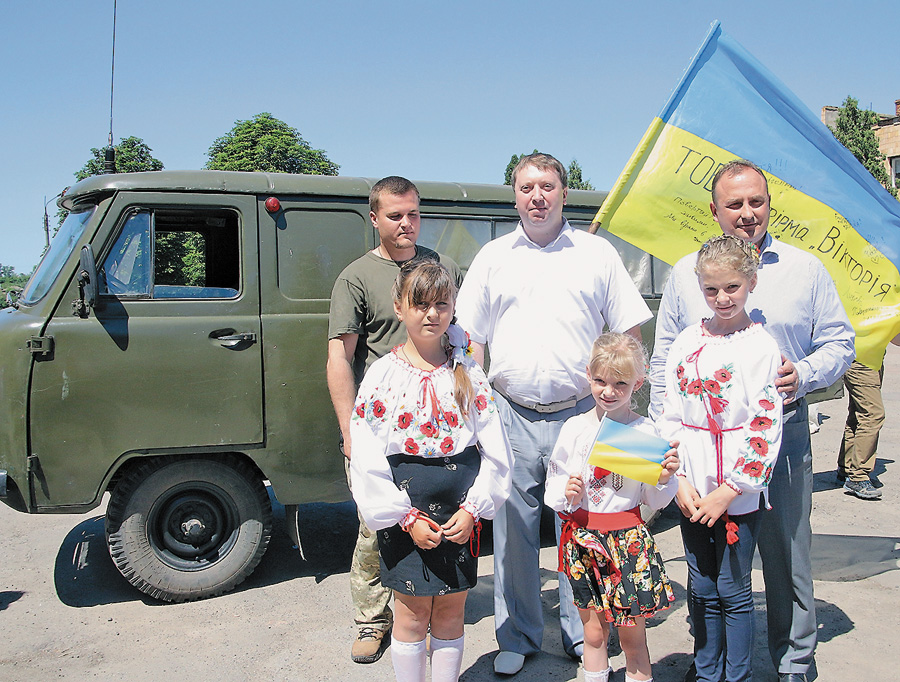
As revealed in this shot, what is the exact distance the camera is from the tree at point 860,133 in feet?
87.3

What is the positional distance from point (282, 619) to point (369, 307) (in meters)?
1.88

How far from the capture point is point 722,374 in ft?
8.86

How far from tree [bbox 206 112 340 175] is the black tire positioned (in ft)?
70.9

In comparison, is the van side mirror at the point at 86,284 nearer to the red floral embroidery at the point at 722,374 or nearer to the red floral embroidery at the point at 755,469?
the red floral embroidery at the point at 722,374

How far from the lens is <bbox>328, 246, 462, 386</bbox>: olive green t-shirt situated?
3422 mm

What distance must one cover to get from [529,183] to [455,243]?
178 centimetres

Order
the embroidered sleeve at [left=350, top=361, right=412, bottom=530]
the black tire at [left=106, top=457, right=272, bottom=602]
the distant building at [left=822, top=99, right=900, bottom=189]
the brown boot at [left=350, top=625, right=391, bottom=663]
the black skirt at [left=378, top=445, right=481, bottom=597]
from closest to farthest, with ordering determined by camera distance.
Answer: the embroidered sleeve at [left=350, top=361, right=412, bottom=530] < the black skirt at [left=378, top=445, right=481, bottom=597] < the brown boot at [left=350, top=625, right=391, bottom=663] < the black tire at [left=106, top=457, right=272, bottom=602] < the distant building at [left=822, top=99, right=900, bottom=189]

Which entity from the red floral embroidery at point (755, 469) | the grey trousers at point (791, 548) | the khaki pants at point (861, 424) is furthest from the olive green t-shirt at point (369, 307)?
the khaki pants at point (861, 424)

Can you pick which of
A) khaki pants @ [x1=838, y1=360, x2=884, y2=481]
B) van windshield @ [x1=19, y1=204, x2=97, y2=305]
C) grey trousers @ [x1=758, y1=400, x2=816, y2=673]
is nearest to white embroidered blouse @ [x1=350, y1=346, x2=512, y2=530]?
grey trousers @ [x1=758, y1=400, x2=816, y2=673]

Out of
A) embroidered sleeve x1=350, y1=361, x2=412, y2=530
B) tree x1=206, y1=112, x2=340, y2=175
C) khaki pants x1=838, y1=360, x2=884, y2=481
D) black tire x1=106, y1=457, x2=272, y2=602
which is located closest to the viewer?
embroidered sleeve x1=350, y1=361, x2=412, y2=530

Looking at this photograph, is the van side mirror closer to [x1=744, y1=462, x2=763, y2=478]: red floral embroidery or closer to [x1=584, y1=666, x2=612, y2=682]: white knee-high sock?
[x1=584, y1=666, x2=612, y2=682]: white knee-high sock

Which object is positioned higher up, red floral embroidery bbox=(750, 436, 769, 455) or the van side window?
the van side window

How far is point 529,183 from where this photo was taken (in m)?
3.18

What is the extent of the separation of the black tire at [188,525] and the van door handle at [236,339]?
2.30 feet
